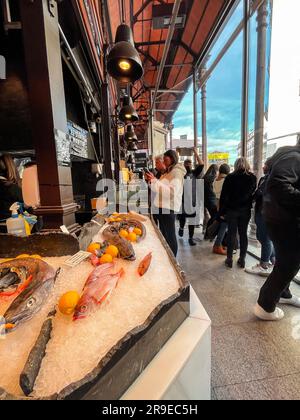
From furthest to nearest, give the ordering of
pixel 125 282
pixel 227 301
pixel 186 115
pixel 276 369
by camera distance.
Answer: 1. pixel 186 115
2. pixel 227 301
3. pixel 276 369
4. pixel 125 282

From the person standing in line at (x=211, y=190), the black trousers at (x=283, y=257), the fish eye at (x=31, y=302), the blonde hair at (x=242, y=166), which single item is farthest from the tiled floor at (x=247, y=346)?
the person standing in line at (x=211, y=190)

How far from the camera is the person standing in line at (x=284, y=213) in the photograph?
1.54 meters

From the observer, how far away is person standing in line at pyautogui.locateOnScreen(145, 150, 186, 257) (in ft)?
7.50

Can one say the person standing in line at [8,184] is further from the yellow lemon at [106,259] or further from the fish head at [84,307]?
the fish head at [84,307]

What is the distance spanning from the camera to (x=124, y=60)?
1958mm

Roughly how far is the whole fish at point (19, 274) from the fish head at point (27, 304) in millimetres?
44

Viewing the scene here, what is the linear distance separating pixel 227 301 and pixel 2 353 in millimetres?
2133

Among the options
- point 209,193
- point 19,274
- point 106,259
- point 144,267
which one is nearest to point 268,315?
point 144,267

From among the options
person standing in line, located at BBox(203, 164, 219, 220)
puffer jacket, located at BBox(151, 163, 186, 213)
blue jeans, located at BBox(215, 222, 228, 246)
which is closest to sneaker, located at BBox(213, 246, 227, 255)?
blue jeans, located at BBox(215, 222, 228, 246)

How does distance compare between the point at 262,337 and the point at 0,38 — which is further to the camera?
the point at 0,38

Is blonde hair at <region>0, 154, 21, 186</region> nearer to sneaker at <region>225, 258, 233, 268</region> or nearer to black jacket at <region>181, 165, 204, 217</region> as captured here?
black jacket at <region>181, 165, 204, 217</region>
